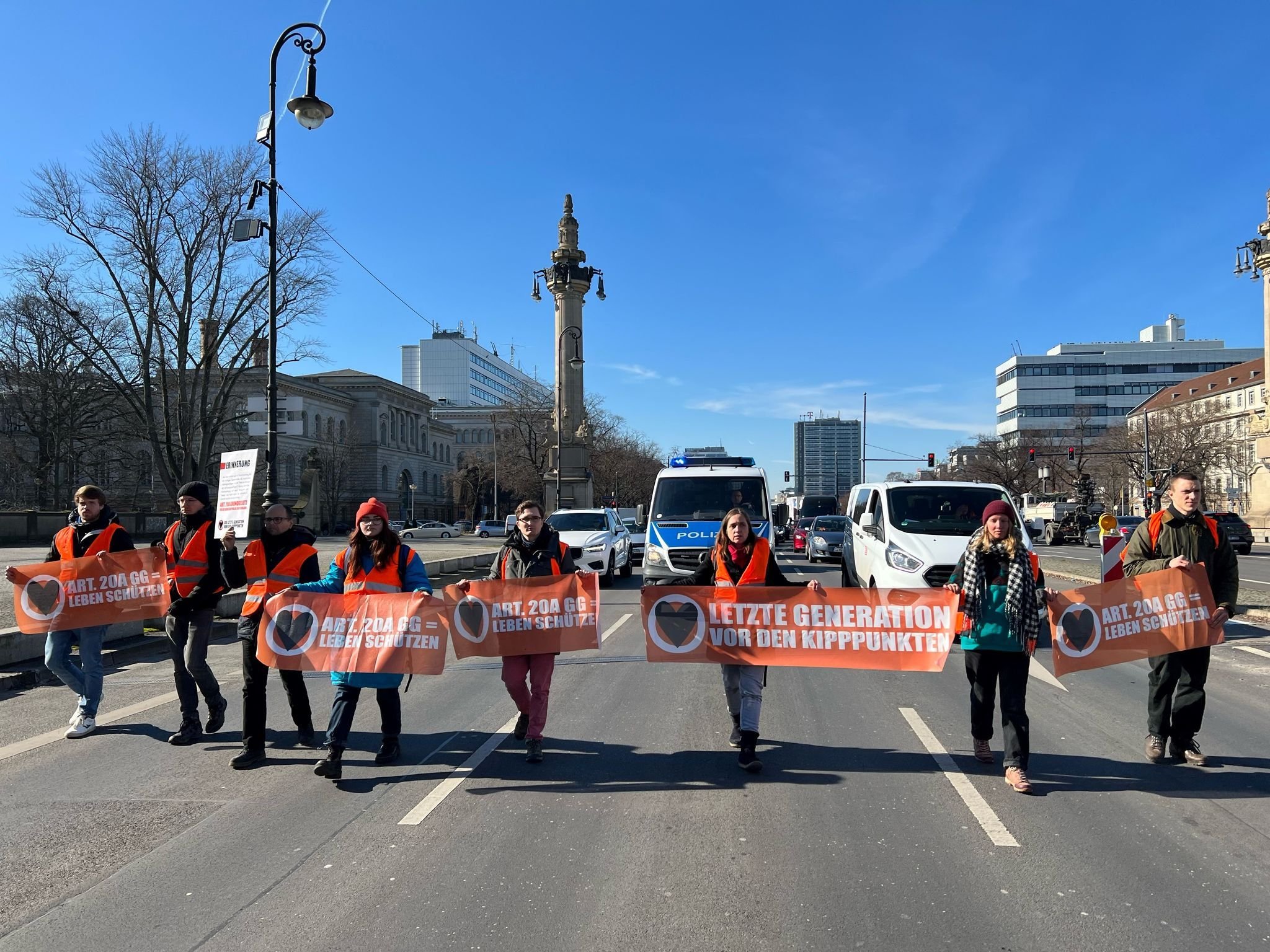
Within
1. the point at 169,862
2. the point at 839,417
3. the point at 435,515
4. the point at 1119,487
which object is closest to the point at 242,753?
the point at 169,862

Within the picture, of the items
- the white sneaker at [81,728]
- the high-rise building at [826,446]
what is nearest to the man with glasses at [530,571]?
the white sneaker at [81,728]

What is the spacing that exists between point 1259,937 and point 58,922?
16.3 ft

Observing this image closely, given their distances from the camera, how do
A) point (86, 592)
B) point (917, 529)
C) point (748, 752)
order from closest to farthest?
point (748, 752)
point (86, 592)
point (917, 529)

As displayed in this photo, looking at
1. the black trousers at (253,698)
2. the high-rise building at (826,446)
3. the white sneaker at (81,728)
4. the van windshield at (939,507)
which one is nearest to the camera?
the black trousers at (253,698)

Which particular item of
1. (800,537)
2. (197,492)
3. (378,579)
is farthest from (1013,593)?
(800,537)

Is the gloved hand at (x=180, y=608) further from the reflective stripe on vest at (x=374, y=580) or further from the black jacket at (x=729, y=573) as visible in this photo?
the black jacket at (x=729, y=573)

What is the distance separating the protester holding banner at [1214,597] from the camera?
19.9ft

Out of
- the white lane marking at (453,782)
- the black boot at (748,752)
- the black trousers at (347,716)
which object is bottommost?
the white lane marking at (453,782)

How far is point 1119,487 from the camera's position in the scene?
244ft

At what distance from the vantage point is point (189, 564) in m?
6.71

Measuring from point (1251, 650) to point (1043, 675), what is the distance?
3.69 metres

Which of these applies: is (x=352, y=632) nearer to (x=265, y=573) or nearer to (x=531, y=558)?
(x=265, y=573)

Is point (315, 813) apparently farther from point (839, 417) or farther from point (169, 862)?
point (839, 417)

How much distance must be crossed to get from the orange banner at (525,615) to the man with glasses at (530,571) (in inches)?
2.5
